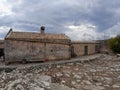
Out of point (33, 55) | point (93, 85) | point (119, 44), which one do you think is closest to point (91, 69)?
point (93, 85)

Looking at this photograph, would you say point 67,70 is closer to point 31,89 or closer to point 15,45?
point 31,89

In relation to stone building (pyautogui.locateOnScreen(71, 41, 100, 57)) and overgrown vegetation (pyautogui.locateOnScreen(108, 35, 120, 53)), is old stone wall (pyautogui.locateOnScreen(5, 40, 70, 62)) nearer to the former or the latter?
stone building (pyautogui.locateOnScreen(71, 41, 100, 57))

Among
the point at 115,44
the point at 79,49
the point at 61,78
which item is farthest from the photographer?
the point at 79,49

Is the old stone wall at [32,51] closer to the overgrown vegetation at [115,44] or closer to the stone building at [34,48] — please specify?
the stone building at [34,48]

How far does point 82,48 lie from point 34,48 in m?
9.08

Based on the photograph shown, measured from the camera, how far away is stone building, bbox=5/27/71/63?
741 inches

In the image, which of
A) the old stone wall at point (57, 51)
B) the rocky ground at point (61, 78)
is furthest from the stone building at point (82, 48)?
the rocky ground at point (61, 78)

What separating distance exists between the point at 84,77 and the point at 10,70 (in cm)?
652

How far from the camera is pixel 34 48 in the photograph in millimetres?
19406

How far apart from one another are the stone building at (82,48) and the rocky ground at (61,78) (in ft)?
Result: 29.2

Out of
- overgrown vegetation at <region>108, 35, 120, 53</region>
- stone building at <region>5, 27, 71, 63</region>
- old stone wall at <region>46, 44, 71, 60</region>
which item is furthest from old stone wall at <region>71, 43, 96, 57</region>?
old stone wall at <region>46, 44, 71, 60</region>

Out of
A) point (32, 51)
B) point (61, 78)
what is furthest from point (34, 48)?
point (61, 78)

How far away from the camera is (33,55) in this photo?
19281 mm

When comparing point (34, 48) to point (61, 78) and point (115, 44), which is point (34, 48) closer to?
point (61, 78)
